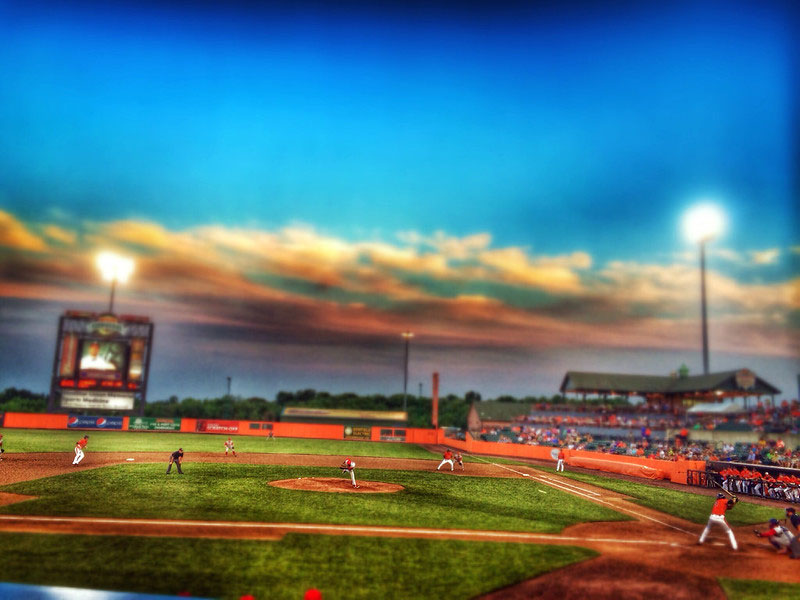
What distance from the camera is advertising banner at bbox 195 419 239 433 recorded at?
6581cm

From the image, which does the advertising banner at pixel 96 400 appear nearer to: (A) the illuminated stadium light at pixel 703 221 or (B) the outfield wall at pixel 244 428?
(B) the outfield wall at pixel 244 428

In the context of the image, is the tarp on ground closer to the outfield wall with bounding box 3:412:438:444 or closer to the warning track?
the warning track

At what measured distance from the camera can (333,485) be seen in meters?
25.8

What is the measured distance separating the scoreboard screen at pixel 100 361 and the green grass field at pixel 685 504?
169 feet

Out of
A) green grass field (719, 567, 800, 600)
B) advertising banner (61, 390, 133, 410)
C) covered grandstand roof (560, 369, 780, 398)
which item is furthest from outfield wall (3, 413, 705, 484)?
green grass field (719, 567, 800, 600)

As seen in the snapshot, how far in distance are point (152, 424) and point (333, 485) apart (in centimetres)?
4579

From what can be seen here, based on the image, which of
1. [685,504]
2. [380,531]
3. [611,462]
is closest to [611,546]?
[380,531]

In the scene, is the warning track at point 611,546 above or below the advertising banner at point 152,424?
above

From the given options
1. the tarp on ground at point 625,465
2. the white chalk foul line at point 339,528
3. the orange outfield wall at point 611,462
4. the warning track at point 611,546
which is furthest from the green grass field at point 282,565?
the tarp on ground at point 625,465

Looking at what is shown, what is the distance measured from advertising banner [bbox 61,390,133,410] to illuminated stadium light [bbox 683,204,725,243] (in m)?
61.2

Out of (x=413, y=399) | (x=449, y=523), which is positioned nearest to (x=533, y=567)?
(x=449, y=523)

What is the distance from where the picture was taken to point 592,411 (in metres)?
67.9

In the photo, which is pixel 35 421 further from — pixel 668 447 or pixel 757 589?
pixel 757 589

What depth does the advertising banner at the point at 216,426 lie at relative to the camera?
65812mm
